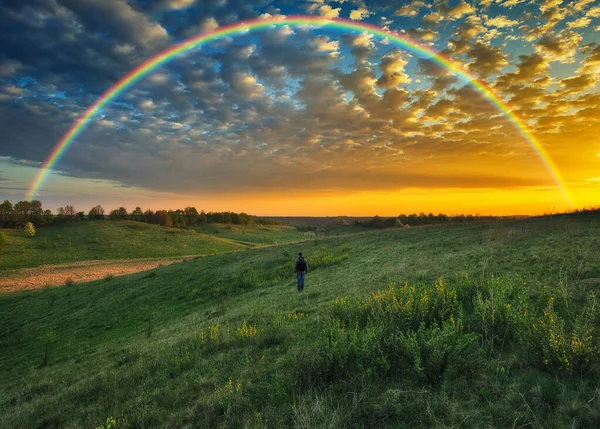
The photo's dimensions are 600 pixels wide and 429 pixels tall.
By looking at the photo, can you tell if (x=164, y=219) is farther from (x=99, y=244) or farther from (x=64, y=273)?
(x=64, y=273)

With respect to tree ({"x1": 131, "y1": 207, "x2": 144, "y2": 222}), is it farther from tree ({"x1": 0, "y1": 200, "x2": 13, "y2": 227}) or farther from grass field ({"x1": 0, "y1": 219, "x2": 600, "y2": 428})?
grass field ({"x1": 0, "y1": 219, "x2": 600, "y2": 428})

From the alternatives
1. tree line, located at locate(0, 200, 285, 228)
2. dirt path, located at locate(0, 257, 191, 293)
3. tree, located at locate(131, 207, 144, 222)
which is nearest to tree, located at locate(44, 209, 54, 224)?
tree line, located at locate(0, 200, 285, 228)

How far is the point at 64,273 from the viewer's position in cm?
5238

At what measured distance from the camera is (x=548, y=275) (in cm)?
1017

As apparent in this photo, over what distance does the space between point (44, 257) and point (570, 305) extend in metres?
82.4

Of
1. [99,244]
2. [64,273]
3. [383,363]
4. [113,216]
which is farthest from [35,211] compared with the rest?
[383,363]

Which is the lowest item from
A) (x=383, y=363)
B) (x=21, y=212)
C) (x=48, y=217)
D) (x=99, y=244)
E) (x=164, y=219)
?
(x=99, y=244)

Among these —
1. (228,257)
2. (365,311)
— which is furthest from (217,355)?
(228,257)

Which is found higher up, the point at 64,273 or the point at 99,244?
the point at 99,244

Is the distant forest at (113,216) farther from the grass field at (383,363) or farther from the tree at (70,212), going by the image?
the grass field at (383,363)

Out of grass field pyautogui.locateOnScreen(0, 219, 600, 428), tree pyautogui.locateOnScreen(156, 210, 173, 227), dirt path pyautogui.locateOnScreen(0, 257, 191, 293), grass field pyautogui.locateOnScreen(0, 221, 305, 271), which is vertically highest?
tree pyautogui.locateOnScreen(156, 210, 173, 227)

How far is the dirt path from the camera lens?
44.9 metres

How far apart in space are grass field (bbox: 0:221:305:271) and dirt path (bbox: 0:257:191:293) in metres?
6.44

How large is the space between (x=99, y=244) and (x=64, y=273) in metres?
26.2
